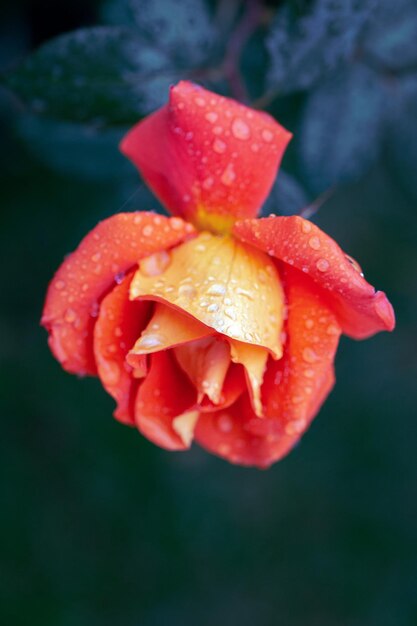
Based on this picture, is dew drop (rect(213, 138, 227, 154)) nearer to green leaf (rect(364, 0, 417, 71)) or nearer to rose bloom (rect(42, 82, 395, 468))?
rose bloom (rect(42, 82, 395, 468))

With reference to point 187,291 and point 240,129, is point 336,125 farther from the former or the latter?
point 187,291

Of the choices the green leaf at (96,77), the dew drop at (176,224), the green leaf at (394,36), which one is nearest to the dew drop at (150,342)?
the dew drop at (176,224)

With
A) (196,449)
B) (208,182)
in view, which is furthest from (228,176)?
(196,449)

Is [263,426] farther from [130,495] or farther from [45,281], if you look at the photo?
[130,495]

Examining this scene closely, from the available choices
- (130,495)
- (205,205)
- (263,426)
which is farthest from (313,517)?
(205,205)

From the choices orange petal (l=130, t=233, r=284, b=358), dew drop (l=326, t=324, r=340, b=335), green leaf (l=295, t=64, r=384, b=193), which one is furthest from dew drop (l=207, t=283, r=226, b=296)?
green leaf (l=295, t=64, r=384, b=193)

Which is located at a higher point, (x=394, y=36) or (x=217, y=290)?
(x=394, y=36)
